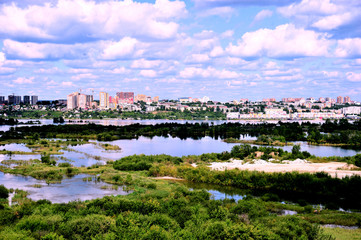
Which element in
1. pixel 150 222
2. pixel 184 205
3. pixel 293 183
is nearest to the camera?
pixel 150 222

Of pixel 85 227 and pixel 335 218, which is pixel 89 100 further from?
pixel 85 227

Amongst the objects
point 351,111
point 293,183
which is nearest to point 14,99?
point 351,111

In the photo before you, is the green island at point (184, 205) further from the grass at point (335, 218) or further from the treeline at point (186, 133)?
the treeline at point (186, 133)

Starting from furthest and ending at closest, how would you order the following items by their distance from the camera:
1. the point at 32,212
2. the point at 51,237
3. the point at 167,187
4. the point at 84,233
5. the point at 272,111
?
the point at 272,111 → the point at 167,187 → the point at 32,212 → the point at 84,233 → the point at 51,237

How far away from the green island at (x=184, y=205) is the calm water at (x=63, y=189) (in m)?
0.69

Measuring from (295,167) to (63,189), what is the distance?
18.4m

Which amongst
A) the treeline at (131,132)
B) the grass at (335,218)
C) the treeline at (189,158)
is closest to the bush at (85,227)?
the grass at (335,218)

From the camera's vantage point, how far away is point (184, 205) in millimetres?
16250

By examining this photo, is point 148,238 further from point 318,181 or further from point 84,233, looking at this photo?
point 318,181

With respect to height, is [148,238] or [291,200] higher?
[148,238]

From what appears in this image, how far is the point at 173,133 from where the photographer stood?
2810 inches

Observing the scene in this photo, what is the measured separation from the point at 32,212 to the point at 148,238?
639cm

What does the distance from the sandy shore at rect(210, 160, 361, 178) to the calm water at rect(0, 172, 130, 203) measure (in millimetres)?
10070

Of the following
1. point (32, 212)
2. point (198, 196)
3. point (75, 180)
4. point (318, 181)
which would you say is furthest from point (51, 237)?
point (318, 181)
